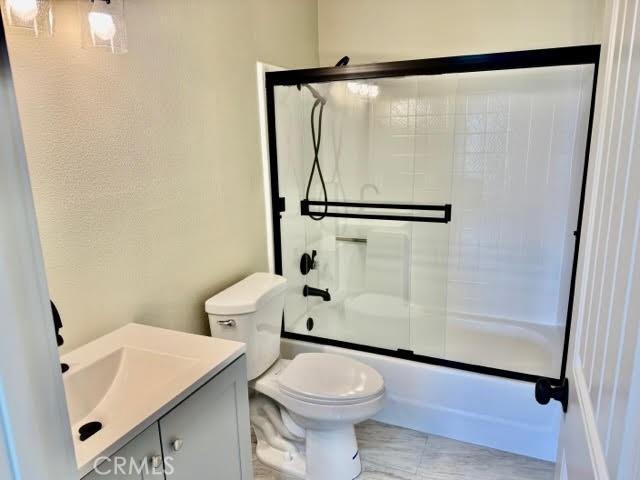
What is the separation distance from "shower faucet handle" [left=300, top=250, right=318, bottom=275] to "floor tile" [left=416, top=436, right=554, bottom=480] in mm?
1205

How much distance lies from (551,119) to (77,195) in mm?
2496

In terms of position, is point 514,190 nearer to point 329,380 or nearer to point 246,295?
point 329,380

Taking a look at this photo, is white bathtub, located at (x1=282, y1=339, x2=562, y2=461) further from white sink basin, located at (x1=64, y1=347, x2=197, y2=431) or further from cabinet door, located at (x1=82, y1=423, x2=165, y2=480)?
cabinet door, located at (x1=82, y1=423, x2=165, y2=480)

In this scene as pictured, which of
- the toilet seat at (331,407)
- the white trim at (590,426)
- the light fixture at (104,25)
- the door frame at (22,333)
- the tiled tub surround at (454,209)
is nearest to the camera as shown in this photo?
the door frame at (22,333)

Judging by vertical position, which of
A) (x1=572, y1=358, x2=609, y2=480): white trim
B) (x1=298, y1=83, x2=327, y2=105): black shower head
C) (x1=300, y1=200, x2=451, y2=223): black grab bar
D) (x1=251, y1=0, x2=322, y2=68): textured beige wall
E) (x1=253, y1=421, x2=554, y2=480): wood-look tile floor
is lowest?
(x1=253, y1=421, x2=554, y2=480): wood-look tile floor

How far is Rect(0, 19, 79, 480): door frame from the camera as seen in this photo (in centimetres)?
39

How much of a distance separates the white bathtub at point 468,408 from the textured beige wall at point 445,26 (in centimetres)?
190

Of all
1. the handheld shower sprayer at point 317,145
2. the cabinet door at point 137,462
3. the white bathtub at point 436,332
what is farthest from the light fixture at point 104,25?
the white bathtub at point 436,332

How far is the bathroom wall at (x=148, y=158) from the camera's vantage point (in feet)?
4.19

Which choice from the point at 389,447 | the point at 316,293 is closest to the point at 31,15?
the point at 316,293

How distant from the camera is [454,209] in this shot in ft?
9.15

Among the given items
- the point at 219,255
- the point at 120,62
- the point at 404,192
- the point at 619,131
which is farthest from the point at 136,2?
the point at 404,192

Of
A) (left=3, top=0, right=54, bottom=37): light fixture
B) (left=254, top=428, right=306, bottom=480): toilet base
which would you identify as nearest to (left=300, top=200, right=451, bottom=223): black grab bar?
(left=254, top=428, right=306, bottom=480): toilet base
